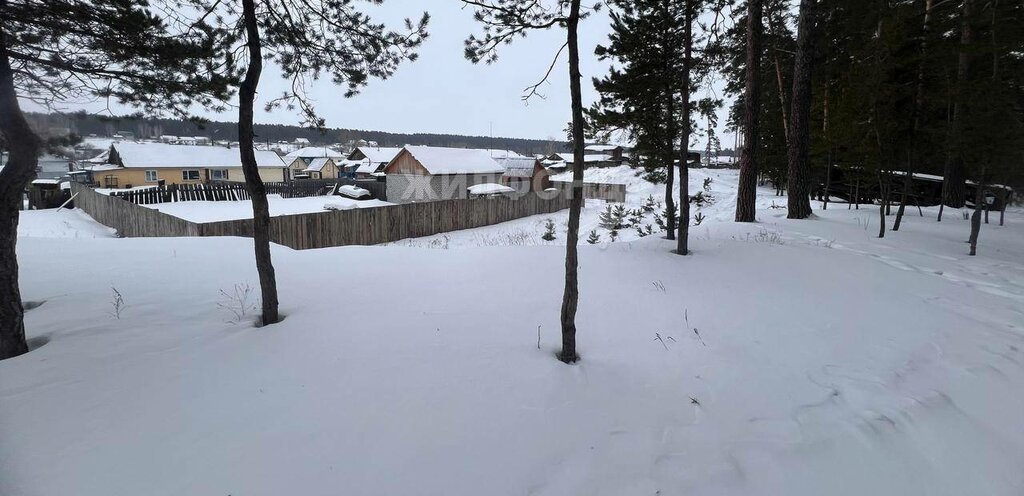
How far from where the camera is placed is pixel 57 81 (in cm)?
411

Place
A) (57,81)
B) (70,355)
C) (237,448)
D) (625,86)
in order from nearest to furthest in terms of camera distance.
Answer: (237,448)
(70,355)
(57,81)
(625,86)

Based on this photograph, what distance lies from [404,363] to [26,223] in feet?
69.5

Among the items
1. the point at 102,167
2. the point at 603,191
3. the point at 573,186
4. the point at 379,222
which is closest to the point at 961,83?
the point at 573,186

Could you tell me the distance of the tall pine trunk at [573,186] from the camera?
349 centimetres

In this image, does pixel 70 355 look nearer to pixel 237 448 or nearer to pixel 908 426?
pixel 237 448

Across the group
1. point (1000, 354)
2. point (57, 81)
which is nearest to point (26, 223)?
point (57, 81)

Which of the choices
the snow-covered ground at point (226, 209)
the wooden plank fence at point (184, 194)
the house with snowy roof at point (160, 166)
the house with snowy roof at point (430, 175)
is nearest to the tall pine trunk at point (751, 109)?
the snow-covered ground at point (226, 209)

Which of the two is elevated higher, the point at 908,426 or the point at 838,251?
the point at 838,251

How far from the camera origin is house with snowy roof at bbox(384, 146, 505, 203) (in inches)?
1196

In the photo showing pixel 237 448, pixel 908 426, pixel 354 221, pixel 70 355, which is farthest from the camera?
pixel 354 221

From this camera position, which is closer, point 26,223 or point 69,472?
point 69,472

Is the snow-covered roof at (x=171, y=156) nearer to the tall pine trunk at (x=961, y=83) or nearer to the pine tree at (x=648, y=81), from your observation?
the pine tree at (x=648, y=81)

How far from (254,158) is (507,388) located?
3189 millimetres

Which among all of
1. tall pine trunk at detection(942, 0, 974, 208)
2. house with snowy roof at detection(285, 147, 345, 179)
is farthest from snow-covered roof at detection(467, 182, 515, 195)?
house with snowy roof at detection(285, 147, 345, 179)
